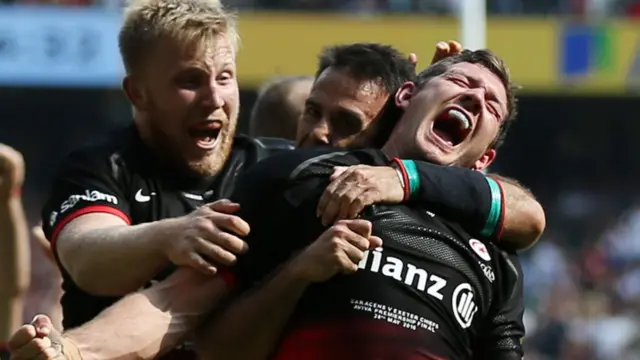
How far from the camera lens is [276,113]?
5.48m

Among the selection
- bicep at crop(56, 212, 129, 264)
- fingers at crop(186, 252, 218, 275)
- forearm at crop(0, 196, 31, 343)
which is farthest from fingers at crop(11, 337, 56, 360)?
forearm at crop(0, 196, 31, 343)

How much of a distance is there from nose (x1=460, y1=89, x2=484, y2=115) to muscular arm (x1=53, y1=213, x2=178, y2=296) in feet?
2.57

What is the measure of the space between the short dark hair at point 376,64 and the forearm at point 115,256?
86 cm

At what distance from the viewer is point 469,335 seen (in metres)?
3.47

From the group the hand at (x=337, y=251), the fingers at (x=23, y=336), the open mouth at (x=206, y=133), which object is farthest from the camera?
the open mouth at (x=206, y=133)

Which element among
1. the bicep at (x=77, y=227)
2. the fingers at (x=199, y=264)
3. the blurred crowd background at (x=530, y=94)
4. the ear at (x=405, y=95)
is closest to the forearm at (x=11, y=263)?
the bicep at (x=77, y=227)

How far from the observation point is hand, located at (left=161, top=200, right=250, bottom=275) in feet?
10.9

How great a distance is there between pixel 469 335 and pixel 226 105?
1104mm

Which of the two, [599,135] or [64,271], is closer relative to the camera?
[64,271]

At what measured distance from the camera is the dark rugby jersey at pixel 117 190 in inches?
156

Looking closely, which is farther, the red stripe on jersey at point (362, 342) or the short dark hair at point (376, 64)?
the short dark hair at point (376, 64)

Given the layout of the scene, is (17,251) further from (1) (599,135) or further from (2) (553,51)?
(1) (599,135)

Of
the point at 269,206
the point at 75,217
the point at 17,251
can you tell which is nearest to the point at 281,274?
the point at 269,206

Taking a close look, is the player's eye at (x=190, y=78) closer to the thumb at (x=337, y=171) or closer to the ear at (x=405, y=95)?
the ear at (x=405, y=95)
